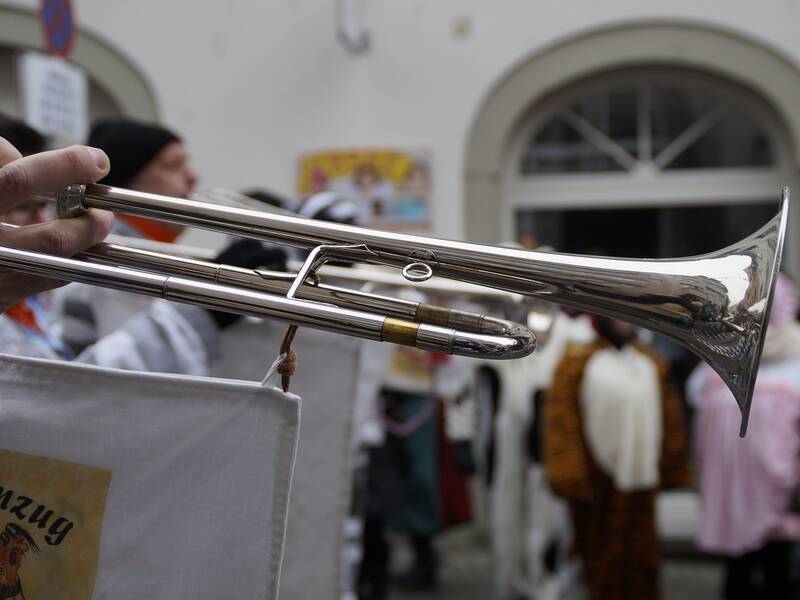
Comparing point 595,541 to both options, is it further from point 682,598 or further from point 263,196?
point 263,196

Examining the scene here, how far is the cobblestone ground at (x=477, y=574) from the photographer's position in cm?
484

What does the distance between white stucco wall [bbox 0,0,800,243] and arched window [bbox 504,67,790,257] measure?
1.63ft

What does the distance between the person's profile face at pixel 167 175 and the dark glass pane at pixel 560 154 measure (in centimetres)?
438

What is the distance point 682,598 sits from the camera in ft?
15.7

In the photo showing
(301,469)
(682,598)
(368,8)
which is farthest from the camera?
(368,8)

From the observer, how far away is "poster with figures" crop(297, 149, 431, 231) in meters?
6.04

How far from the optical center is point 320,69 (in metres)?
6.18

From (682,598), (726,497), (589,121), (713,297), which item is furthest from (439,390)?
(713,297)

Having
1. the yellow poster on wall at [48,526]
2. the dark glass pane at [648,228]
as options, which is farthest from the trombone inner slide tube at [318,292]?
the dark glass pane at [648,228]

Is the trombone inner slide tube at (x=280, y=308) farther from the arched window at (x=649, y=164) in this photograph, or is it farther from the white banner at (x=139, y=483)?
the arched window at (x=649, y=164)

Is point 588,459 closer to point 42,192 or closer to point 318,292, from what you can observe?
point 318,292

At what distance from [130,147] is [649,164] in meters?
4.71

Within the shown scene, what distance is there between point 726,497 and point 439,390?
1.38 metres

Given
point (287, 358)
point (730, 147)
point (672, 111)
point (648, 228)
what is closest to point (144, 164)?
point (287, 358)
